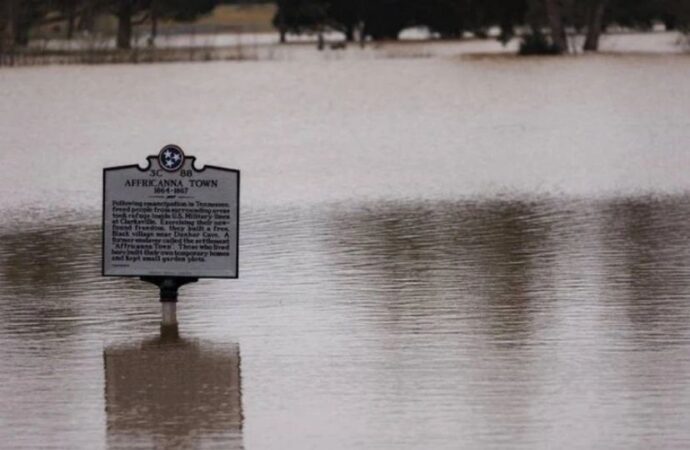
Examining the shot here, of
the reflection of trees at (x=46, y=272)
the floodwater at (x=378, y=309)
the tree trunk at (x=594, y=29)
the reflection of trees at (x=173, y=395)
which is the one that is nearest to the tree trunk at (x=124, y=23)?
the tree trunk at (x=594, y=29)

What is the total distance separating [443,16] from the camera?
397ft

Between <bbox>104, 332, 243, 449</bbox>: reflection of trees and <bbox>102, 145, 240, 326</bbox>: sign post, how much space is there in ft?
1.49

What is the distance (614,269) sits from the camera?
16.4 m

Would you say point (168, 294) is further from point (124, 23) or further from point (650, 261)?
point (124, 23)

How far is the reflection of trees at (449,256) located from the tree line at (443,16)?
281 ft

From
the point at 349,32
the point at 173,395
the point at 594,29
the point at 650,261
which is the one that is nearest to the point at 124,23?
the point at 349,32

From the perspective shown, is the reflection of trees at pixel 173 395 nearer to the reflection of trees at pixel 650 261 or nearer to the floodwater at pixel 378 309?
the floodwater at pixel 378 309

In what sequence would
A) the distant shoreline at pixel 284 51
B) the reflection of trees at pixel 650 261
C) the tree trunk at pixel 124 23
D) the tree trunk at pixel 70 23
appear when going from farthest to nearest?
1. the tree trunk at pixel 70 23
2. the tree trunk at pixel 124 23
3. the distant shoreline at pixel 284 51
4. the reflection of trees at pixel 650 261

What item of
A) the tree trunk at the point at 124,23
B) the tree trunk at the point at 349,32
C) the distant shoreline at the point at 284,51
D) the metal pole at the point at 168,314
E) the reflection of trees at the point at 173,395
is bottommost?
the reflection of trees at the point at 173,395

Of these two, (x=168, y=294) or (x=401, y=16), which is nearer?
(x=168, y=294)

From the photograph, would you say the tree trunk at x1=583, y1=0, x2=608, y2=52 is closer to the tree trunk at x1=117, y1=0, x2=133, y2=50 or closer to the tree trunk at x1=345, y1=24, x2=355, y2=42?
the tree trunk at x1=117, y1=0, x2=133, y2=50

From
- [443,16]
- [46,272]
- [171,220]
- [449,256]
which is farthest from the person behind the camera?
[443,16]

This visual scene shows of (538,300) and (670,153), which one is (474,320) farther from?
(670,153)

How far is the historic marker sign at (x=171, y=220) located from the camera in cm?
1331
